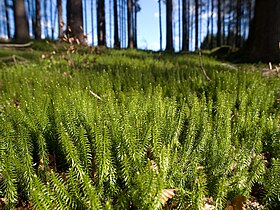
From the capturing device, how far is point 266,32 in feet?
24.6

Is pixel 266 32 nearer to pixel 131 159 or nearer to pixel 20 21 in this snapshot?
pixel 131 159

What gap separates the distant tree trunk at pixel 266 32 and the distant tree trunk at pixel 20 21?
11.0 m

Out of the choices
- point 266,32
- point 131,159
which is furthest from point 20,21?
point 131,159

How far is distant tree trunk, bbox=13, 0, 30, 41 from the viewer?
1330 centimetres

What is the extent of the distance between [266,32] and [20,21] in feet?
38.7

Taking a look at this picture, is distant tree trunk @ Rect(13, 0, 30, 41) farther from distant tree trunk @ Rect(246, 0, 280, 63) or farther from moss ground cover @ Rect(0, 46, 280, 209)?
moss ground cover @ Rect(0, 46, 280, 209)

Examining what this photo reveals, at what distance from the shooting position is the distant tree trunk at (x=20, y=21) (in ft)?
43.7

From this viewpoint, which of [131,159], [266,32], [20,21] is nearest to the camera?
[131,159]

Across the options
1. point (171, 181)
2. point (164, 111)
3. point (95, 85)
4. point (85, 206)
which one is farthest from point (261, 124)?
point (95, 85)

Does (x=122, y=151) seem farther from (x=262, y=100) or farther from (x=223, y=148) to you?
(x=262, y=100)

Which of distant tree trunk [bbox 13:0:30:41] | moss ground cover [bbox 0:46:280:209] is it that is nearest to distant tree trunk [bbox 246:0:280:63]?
moss ground cover [bbox 0:46:280:209]

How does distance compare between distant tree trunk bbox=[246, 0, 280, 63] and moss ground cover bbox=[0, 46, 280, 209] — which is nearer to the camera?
moss ground cover bbox=[0, 46, 280, 209]

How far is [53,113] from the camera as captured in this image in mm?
2531

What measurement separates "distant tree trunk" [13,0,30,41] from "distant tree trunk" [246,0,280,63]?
11.0 m
